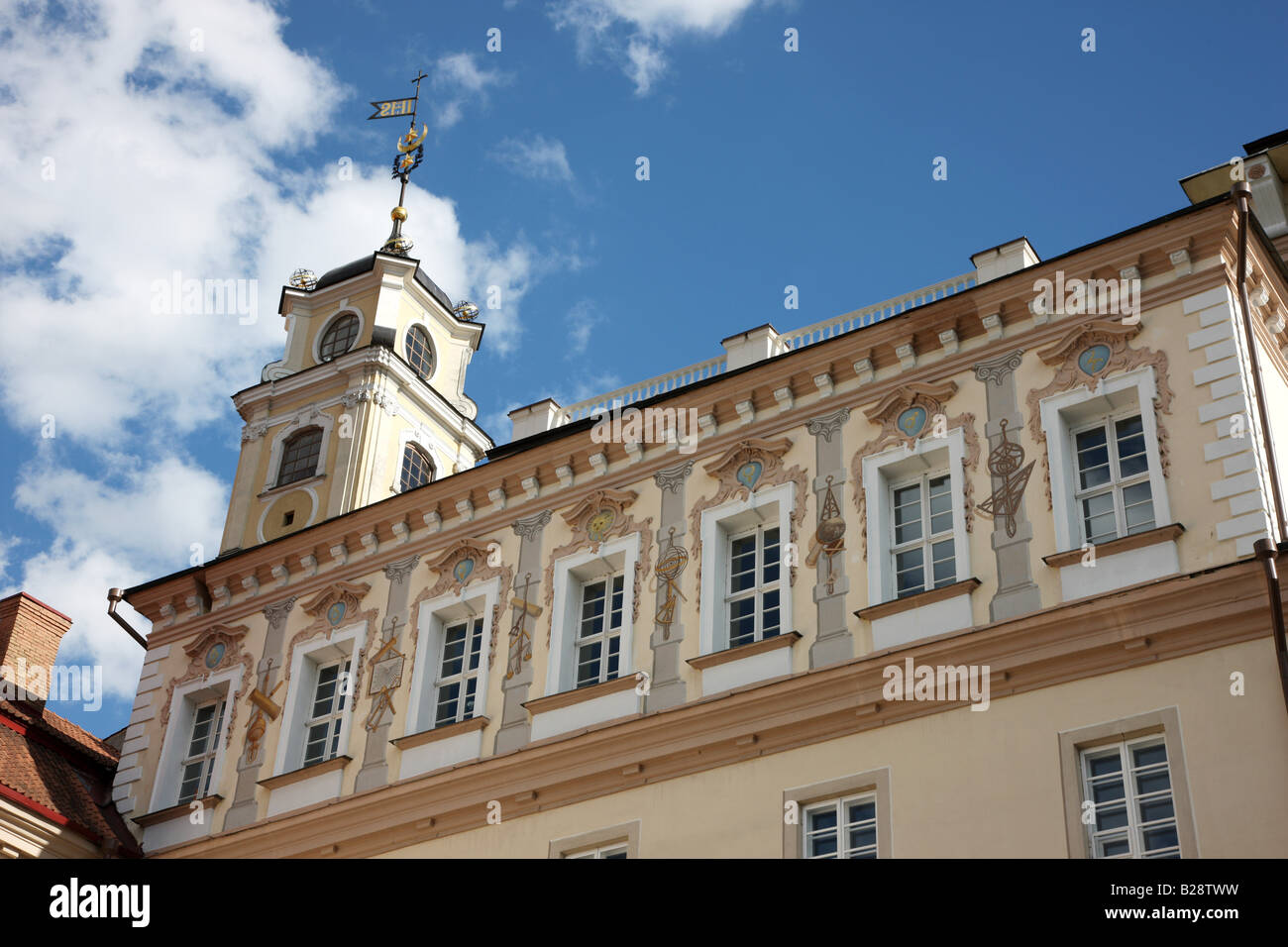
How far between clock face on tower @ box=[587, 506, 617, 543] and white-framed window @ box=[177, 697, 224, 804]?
6889 millimetres

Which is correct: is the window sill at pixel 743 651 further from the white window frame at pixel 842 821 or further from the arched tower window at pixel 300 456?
the arched tower window at pixel 300 456

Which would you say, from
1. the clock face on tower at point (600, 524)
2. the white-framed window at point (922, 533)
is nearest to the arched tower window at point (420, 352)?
the clock face on tower at point (600, 524)

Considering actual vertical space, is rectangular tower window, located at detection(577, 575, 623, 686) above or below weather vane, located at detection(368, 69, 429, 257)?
below

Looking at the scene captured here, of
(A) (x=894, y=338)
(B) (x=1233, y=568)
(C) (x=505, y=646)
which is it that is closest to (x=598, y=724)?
(C) (x=505, y=646)

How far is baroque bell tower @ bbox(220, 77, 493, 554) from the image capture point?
36.0 m

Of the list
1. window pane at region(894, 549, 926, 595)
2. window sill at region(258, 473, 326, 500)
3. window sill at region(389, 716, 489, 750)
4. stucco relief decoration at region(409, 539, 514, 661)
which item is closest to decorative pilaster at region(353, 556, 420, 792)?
stucco relief decoration at region(409, 539, 514, 661)

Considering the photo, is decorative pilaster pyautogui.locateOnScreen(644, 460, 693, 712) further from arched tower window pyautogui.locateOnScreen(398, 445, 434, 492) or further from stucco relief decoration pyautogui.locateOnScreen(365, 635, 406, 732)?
arched tower window pyautogui.locateOnScreen(398, 445, 434, 492)

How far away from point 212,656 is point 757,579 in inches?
392

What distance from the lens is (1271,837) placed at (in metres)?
18.0

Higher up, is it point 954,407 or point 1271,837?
point 954,407

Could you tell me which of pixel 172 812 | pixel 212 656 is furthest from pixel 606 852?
pixel 212 656

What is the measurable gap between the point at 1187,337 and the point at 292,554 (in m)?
14.4

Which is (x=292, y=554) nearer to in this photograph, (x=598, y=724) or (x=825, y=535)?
(x=598, y=724)

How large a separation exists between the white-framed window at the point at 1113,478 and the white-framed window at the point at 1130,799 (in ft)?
8.90
